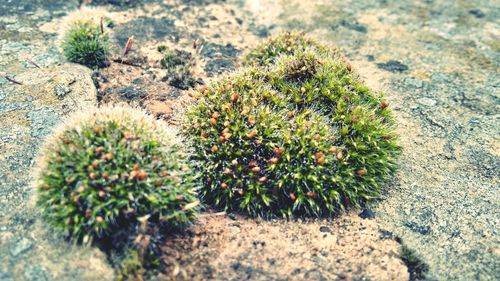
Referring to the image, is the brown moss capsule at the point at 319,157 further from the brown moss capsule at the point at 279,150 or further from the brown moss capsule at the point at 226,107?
the brown moss capsule at the point at 226,107

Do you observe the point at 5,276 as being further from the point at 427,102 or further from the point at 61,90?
the point at 427,102

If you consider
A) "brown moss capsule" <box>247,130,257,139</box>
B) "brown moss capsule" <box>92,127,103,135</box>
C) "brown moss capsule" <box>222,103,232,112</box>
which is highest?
"brown moss capsule" <box>222,103,232,112</box>

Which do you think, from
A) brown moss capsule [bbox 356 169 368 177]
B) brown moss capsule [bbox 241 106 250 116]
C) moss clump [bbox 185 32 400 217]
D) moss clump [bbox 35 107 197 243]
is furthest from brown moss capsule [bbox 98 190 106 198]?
brown moss capsule [bbox 356 169 368 177]

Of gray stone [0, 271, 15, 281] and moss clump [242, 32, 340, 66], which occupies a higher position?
moss clump [242, 32, 340, 66]

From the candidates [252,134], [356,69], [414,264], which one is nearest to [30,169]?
[252,134]

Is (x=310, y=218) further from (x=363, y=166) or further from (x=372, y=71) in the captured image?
(x=372, y=71)

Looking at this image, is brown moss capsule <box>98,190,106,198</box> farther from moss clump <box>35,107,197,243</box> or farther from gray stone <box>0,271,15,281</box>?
gray stone <box>0,271,15,281</box>
